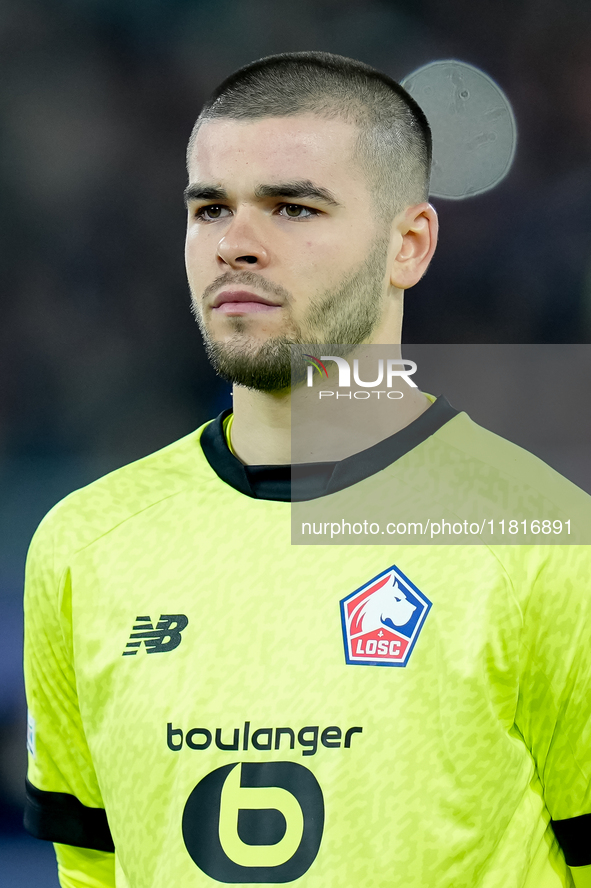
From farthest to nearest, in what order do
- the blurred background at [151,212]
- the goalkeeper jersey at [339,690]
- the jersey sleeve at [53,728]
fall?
the blurred background at [151,212]
the jersey sleeve at [53,728]
the goalkeeper jersey at [339,690]

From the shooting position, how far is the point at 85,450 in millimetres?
2613

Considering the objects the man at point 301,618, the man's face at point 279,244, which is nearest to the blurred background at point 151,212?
the man at point 301,618

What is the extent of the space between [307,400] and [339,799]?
0.49 meters

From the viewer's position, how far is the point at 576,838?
1.05m

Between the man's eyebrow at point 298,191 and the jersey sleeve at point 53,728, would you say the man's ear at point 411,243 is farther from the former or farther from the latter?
the jersey sleeve at point 53,728

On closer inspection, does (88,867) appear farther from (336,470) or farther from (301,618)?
(336,470)

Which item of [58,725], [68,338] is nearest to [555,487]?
[58,725]

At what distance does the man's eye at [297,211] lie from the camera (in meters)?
1.09

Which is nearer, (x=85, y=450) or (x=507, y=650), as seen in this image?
(x=507, y=650)

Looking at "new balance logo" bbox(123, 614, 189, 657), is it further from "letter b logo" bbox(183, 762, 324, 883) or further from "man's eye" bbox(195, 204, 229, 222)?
"man's eye" bbox(195, 204, 229, 222)

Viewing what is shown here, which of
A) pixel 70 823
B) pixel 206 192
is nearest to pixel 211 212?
pixel 206 192

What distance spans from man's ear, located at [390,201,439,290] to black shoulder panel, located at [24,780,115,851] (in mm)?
858

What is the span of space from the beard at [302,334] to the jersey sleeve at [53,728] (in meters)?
0.36

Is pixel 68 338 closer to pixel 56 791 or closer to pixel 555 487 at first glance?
pixel 56 791
